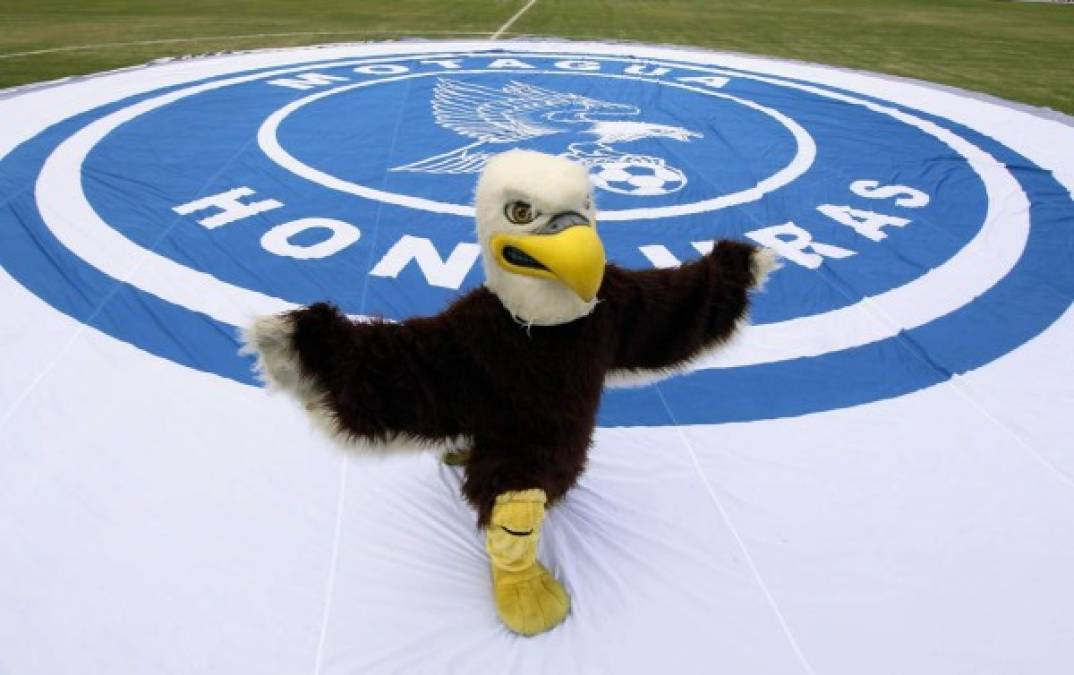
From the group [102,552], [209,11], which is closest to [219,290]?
[102,552]

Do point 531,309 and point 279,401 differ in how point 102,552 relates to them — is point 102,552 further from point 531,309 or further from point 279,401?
point 531,309

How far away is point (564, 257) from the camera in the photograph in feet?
6.00

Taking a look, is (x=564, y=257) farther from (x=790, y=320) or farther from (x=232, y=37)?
(x=232, y=37)

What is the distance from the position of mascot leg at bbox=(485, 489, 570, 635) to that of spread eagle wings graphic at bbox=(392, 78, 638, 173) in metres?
4.26

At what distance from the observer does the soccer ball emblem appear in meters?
5.73

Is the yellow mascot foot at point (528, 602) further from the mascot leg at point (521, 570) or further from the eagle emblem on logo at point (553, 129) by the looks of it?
the eagle emblem on logo at point (553, 129)

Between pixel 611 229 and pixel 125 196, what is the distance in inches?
139

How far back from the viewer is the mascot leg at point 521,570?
2.13 m

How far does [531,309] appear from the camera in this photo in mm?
2012

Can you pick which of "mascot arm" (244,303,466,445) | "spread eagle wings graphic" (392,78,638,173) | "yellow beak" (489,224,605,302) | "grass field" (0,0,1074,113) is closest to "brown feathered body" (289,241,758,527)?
"mascot arm" (244,303,466,445)

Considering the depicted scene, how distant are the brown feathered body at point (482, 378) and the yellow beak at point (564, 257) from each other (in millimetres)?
225

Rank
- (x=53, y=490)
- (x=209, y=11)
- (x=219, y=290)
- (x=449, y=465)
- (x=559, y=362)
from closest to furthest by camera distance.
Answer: (x=559, y=362) → (x=53, y=490) → (x=449, y=465) → (x=219, y=290) → (x=209, y=11)

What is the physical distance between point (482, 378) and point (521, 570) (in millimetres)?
615

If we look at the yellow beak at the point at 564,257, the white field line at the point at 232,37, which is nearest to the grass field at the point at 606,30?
the white field line at the point at 232,37
